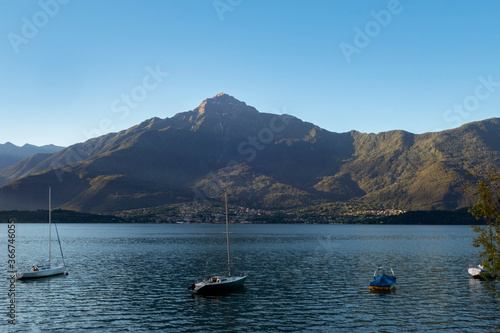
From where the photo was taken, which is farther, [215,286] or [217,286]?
[217,286]

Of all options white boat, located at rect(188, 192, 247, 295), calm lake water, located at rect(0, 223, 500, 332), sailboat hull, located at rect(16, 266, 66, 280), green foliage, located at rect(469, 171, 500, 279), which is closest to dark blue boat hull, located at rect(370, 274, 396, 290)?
calm lake water, located at rect(0, 223, 500, 332)

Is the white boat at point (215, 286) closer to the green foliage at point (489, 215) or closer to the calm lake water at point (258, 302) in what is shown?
Result: the calm lake water at point (258, 302)

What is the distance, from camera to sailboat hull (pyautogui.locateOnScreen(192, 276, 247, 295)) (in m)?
64.5

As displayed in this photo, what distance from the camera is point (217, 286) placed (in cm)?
6556

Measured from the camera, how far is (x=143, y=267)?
96375mm

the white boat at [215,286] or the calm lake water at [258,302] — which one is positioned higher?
the white boat at [215,286]

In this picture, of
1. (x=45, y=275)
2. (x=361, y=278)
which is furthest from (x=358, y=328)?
(x=45, y=275)

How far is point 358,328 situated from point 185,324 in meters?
19.1

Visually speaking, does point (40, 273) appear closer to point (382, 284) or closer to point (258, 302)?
point (258, 302)

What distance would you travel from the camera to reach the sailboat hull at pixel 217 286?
64.5 meters

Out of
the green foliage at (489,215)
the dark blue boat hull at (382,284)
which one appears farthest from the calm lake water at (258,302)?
the green foliage at (489,215)

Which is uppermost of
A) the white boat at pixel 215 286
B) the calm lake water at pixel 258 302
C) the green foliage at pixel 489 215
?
the green foliage at pixel 489 215

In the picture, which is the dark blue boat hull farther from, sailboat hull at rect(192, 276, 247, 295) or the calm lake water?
sailboat hull at rect(192, 276, 247, 295)

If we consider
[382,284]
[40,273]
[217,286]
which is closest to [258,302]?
[217,286]
